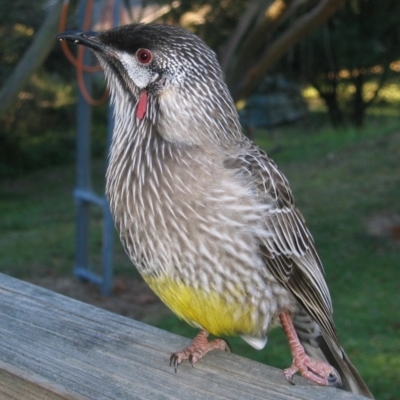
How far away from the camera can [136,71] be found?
2.96m

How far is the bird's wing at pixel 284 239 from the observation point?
3.10m

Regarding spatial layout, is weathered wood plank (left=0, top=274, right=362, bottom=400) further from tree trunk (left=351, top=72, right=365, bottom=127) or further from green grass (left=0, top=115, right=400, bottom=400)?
tree trunk (left=351, top=72, right=365, bottom=127)

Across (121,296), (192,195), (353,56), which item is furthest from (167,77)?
(353,56)

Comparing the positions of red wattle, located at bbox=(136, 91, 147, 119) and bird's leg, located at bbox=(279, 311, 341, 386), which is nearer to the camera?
bird's leg, located at bbox=(279, 311, 341, 386)

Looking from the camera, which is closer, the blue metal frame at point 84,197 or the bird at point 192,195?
the bird at point 192,195

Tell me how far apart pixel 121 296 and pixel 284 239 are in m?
4.15

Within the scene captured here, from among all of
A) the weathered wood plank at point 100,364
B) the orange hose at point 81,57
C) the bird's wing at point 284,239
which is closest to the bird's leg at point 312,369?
the bird's wing at point 284,239

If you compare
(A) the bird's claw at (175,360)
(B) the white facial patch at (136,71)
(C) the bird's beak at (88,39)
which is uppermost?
(C) the bird's beak at (88,39)

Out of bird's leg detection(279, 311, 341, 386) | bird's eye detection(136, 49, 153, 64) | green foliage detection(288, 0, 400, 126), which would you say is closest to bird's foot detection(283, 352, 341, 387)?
bird's leg detection(279, 311, 341, 386)

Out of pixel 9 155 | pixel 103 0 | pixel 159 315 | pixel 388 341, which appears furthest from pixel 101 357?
pixel 9 155

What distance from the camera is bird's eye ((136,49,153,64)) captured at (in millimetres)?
2924

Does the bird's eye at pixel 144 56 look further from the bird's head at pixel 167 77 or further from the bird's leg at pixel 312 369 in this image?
the bird's leg at pixel 312 369

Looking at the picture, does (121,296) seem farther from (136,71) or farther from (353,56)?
(353,56)

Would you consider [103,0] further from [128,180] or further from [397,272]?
[128,180]
